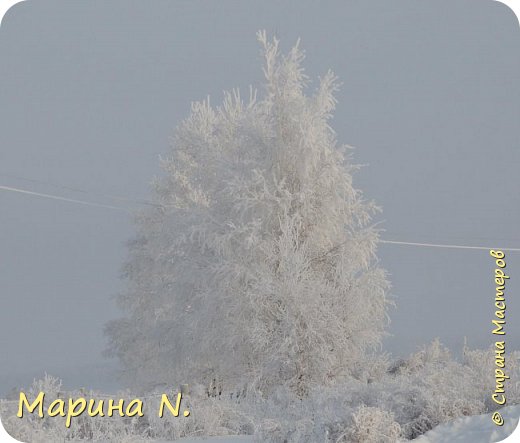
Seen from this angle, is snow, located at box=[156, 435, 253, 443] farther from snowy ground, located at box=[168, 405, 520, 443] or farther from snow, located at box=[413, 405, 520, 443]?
snow, located at box=[413, 405, 520, 443]

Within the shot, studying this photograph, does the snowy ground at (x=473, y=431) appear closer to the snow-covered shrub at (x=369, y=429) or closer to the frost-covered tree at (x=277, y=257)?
the snow-covered shrub at (x=369, y=429)

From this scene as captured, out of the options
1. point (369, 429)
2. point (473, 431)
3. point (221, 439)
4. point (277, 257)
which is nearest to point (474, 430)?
point (473, 431)

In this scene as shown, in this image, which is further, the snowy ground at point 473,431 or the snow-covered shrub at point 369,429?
the snowy ground at point 473,431

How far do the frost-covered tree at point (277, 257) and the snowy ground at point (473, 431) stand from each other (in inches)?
196

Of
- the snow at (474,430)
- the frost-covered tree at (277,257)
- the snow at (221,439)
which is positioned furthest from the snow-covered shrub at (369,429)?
the frost-covered tree at (277,257)

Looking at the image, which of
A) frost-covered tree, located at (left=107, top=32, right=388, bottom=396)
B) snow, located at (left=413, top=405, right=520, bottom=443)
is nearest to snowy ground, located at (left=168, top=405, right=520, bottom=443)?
snow, located at (left=413, top=405, right=520, bottom=443)

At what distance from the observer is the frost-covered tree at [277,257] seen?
1344 centimetres

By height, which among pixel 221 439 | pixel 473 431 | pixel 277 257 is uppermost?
pixel 277 257

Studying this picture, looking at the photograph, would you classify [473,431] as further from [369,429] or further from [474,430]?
[369,429]

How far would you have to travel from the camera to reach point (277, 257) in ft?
45.5

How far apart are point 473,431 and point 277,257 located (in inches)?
247

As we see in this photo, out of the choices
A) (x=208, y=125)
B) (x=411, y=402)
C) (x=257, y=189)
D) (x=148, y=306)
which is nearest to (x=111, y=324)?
(x=148, y=306)

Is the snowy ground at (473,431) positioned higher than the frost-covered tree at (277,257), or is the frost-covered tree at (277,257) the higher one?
the frost-covered tree at (277,257)

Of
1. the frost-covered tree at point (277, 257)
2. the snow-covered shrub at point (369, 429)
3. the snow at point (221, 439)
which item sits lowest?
the snow-covered shrub at point (369, 429)
